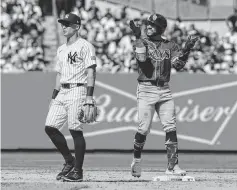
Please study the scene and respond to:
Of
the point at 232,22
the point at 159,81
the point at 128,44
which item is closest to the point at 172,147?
the point at 159,81

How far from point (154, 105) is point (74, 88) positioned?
1.10 meters

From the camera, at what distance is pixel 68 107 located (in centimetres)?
947

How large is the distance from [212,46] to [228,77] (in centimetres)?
421

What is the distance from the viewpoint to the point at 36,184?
29.3 feet

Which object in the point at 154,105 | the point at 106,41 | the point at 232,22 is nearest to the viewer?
the point at 154,105

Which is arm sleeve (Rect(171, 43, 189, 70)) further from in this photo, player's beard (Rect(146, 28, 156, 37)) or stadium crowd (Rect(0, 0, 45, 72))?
stadium crowd (Rect(0, 0, 45, 72))

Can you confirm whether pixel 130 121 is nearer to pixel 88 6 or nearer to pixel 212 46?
pixel 212 46

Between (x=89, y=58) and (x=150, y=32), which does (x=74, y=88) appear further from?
(x=150, y=32)

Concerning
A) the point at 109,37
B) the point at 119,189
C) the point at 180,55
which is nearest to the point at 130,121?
the point at 109,37

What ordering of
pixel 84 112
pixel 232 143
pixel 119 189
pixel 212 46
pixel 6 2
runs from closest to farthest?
pixel 119 189 < pixel 84 112 < pixel 232 143 < pixel 212 46 < pixel 6 2

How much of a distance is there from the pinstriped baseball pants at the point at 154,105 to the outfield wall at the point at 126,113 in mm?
6167

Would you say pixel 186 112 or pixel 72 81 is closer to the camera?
pixel 72 81

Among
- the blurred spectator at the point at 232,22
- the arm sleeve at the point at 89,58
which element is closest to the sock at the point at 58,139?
the arm sleeve at the point at 89,58

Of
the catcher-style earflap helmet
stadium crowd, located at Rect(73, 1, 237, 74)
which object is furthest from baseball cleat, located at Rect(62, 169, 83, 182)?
stadium crowd, located at Rect(73, 1, 237, 74)
